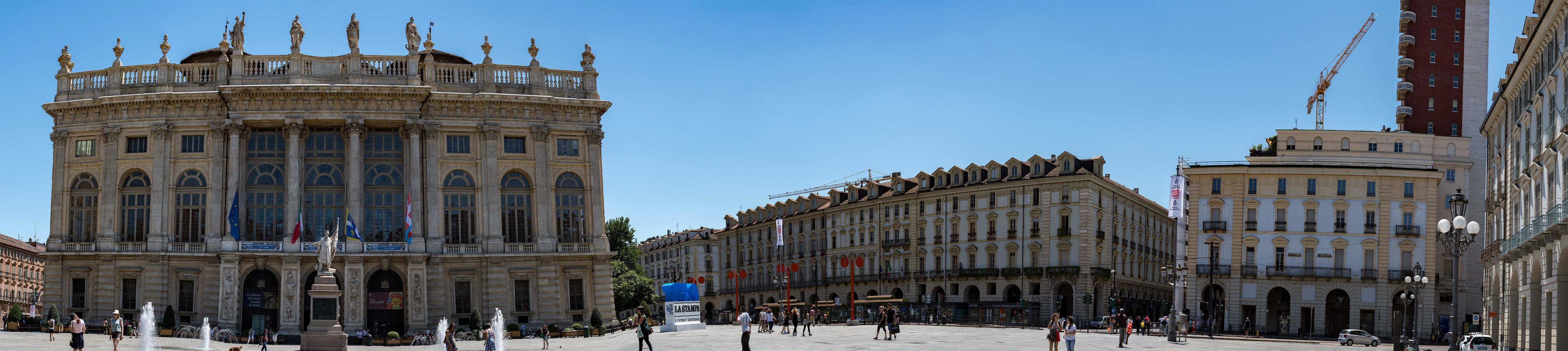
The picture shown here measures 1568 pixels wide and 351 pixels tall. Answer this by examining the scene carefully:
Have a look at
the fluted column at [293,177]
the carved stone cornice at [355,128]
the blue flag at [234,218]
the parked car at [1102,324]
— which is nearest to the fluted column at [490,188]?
the carved stone cornice at [355,128]

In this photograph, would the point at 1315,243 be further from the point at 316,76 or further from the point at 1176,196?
the point at 316,76

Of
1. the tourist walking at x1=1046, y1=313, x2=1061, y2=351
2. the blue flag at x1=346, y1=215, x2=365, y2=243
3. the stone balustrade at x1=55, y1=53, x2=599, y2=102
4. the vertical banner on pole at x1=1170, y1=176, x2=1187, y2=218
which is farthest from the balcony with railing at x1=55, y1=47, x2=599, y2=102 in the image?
the vertical banner on pole at x1=1170, y1=176, x2=1187, y2=218

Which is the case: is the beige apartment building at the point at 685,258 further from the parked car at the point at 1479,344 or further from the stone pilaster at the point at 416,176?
the parked car at the point at 1479,344

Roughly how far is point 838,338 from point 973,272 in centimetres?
4533

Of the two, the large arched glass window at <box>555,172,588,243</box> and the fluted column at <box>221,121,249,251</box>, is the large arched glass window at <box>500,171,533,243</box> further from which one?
the fluted column at <box>221,121,249,251</box>

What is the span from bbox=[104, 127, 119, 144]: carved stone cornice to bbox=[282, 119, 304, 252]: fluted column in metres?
8.03

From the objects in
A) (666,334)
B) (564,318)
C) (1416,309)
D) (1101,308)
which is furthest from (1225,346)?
(1101,308)

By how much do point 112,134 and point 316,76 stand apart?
9816 millimetres

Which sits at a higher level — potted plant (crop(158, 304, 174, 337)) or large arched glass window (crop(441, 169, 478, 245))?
large arched glass window (crop(441, 169, 478, 245))

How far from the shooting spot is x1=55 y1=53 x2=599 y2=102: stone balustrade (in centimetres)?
A: 6253

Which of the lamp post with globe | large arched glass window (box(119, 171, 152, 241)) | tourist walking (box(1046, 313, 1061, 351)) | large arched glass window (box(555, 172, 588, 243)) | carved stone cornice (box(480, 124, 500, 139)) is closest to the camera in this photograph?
the lamp post with globe

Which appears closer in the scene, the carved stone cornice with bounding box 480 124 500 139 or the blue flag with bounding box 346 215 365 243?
the blue flag with bounding box 346 215 365 243

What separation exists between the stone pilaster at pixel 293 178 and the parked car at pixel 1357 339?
47362mm

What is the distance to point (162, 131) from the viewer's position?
62.3 meters
